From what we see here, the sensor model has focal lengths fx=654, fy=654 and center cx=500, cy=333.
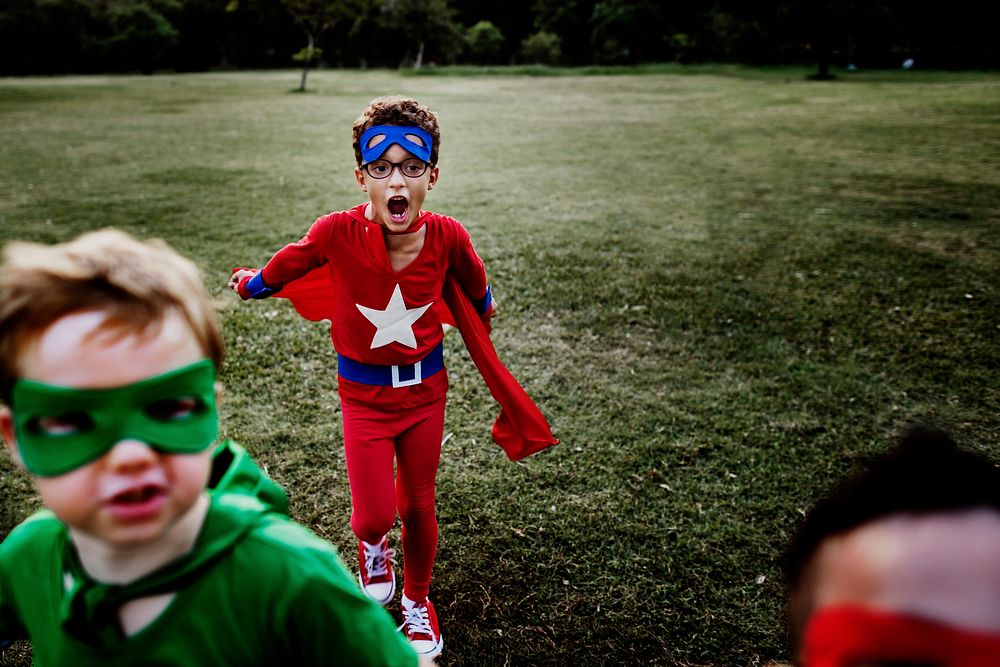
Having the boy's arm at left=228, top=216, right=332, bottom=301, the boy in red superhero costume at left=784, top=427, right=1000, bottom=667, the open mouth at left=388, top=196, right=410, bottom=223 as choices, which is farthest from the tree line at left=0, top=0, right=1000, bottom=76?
the boy in red superhero costume at left=784, top=427, right=1000, bottom=667

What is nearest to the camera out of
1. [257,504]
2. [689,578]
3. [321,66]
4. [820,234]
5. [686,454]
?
[257,504]

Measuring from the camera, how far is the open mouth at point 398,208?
2.43 metres

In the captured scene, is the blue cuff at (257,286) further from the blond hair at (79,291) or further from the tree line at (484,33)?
the tree line at (484,33)

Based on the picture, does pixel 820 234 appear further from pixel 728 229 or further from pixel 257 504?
pixel 257 504

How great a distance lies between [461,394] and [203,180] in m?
8.82

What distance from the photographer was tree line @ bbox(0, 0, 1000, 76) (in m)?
34.6

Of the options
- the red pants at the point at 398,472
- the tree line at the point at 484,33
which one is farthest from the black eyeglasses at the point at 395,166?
the tree line at the point at 484,33

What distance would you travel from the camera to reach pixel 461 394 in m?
4.73

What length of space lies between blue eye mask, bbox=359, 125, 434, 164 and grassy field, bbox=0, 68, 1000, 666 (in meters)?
1.95

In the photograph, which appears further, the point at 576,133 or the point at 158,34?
the point at 158,34

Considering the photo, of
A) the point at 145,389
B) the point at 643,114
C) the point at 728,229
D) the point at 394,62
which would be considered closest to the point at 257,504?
the point at 145,389

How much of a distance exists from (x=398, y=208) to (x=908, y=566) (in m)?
2.03

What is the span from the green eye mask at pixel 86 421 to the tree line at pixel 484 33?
32.9m

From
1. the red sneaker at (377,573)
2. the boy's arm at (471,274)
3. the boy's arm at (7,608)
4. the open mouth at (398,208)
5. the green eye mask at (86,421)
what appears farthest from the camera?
the red sneaker at (377,573)
